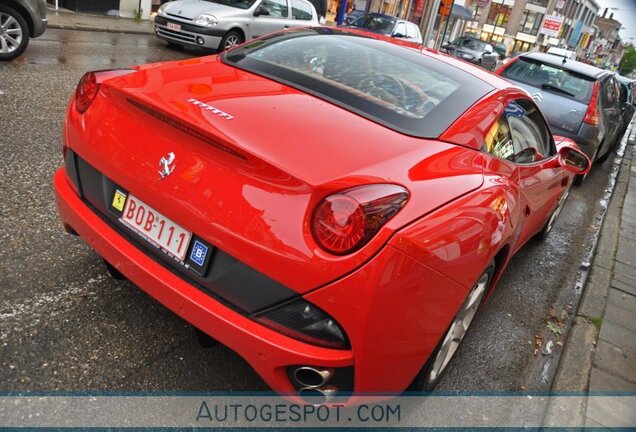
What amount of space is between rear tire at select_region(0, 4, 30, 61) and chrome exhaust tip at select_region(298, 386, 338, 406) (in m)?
7.07

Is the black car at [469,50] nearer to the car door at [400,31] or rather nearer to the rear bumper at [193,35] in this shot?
the car door at [400,31]

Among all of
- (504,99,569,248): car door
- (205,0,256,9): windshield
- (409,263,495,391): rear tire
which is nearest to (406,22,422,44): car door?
(205,0,256,9): windshield

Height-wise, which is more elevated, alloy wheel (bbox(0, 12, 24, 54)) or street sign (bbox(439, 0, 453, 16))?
street sign (bbox(439, 0, 453, 16))

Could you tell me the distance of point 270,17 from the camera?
1155cm

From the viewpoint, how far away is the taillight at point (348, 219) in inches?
65.9

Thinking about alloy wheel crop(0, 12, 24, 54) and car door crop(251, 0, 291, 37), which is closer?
alloy wheel crop(0, 12, 24, 54)

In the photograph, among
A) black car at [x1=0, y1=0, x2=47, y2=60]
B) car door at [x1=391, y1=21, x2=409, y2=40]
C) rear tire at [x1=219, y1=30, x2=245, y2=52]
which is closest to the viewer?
black car at [x1=0, y1=0, x2=47, y2=60]

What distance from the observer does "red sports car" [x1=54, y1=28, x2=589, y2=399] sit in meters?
1.70

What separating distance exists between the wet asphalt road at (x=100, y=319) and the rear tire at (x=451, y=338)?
0.32 m

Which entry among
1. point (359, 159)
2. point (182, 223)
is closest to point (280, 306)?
point (182, 223)

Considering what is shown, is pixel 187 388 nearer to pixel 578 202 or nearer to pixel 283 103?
pixel 283 103

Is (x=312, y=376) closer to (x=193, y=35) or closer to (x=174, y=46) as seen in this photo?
(x=193, y=35)

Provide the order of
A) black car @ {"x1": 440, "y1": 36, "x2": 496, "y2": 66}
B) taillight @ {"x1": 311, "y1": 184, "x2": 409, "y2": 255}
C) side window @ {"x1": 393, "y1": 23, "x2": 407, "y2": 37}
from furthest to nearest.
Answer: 1. black car @ {"x1": 440, "y1": 36, "x2": 496, "y2": 66}
2. side window @ {"x1": 393, "y1": 23, "x2": 407, "y2": 37}
3. taillight @ {"x1": 311, "y1": 184, "x2": 409, "y2": 255}

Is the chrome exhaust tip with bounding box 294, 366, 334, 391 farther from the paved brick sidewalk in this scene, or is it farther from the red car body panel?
the paved brick sidewalk
